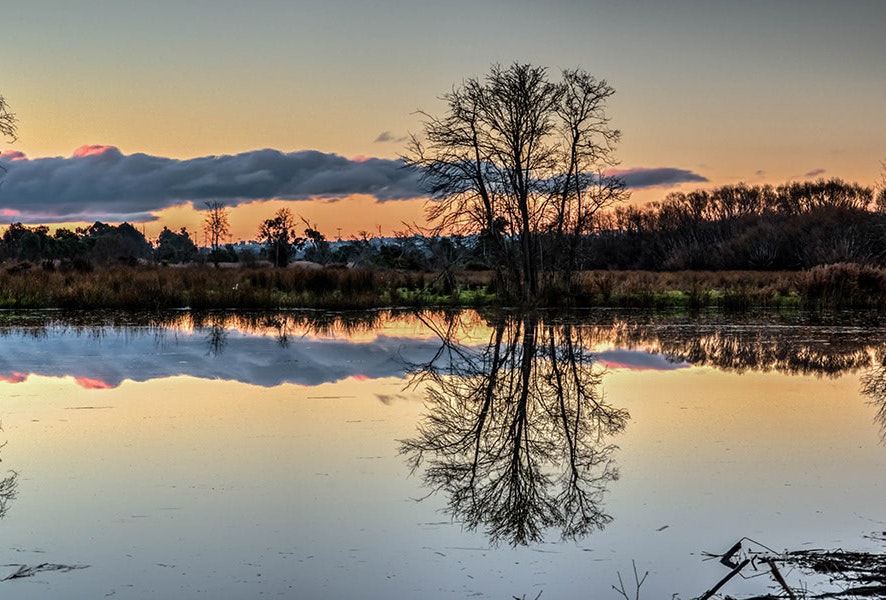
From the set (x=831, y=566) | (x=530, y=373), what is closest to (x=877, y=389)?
(x=530, y=373)

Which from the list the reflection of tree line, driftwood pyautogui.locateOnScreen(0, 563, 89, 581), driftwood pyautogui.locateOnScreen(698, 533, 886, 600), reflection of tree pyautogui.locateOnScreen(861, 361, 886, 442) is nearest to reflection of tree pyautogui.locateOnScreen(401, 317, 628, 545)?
the reflection of tree line

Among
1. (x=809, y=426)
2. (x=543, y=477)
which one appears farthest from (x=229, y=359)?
(x=809, y=426)

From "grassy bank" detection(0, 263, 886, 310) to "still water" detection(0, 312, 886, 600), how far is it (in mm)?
Result: 8624

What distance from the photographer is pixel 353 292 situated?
76.4ft

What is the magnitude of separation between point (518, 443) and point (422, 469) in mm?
1074

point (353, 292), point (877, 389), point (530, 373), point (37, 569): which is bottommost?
point (37, 569)

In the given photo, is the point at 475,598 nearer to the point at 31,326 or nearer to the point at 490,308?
the point at 31,326

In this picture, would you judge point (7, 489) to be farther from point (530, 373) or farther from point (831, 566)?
point (530, 373)

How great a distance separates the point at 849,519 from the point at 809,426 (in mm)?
3056

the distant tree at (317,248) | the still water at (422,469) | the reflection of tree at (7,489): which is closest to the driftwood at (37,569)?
the still water at (422,469)

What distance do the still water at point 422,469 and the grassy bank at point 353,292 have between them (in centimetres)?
862

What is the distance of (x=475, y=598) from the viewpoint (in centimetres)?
390

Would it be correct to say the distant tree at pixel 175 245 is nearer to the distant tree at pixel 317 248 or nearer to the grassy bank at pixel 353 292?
the distant tree at pixel 317 248

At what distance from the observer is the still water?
14.1ft
